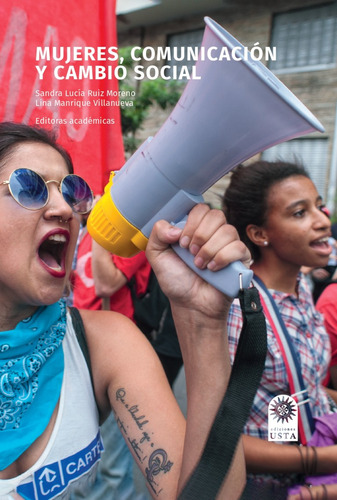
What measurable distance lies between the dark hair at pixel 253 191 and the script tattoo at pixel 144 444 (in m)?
1.10

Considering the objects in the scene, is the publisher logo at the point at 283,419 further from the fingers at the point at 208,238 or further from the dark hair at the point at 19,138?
the dark hair at the point at 19,138

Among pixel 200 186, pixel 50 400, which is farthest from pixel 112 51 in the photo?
pixel 50 400

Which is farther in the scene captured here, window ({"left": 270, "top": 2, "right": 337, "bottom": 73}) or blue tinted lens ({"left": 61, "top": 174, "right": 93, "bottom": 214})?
window ({"left": 270, "top": 2, "right": 337, "bottom": 73})

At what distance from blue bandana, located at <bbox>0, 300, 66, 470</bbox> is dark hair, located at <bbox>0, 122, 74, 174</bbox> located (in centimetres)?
54

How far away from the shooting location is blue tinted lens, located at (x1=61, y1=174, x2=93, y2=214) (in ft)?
4.43

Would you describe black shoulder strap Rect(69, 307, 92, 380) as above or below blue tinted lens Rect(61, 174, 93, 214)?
below

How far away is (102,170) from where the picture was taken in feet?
6.18

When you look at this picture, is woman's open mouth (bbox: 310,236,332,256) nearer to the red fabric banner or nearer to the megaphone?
the red fabric banner

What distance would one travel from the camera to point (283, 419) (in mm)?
1475

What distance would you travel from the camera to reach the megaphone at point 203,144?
33.6 inches

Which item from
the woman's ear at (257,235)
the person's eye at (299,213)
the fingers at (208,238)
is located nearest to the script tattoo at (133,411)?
the fingers at (208,238)

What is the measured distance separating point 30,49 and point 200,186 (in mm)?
1154

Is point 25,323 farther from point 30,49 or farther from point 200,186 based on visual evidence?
point 30,49

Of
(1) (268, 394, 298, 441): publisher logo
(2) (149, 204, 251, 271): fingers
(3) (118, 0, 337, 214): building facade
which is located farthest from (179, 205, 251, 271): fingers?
(3) (118, 0, 337, 214): building facade
